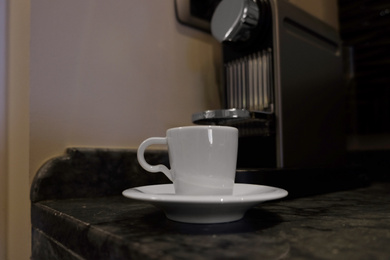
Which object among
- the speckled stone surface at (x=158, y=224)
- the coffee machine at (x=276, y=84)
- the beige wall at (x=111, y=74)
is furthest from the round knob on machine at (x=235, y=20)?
the speckled stone surface at (x=158, y=224)

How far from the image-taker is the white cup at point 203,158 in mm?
444

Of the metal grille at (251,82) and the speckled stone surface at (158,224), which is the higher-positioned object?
the metal grille at (251,82)

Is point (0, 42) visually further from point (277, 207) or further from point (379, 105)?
point (379, 105)

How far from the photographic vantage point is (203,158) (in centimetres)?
44

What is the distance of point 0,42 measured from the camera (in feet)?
2.02

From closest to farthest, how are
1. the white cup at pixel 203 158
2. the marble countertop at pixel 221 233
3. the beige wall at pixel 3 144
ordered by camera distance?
the marble countertop at pixel 221 233 → the white cup at pixel 203 158 → the beige wall at pixel 3 144

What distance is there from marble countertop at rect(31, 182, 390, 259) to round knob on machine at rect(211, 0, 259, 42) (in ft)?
1.20

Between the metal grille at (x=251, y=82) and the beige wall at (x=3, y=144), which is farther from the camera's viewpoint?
the metal grille at (x=251, y=82)

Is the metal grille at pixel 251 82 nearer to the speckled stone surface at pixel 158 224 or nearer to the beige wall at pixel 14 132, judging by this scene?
the speckled stone surface at pixel 158 224

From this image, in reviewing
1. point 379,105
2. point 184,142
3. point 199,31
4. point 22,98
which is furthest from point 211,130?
point 379,105

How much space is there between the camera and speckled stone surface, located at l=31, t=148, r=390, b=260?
1.01 feet

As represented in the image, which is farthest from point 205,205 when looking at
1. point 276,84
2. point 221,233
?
point 276,84

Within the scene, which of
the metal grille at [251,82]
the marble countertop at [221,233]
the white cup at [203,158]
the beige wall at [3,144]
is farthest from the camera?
the metal grille at [251,82]

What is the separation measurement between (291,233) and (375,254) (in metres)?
0.09
